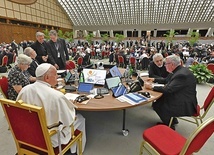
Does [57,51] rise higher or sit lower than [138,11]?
lower

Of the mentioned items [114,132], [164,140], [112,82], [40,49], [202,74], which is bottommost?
[114,132]

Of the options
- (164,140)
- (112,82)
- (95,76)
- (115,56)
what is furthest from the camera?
(115,56)

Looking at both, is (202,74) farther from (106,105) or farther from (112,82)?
(106,105)

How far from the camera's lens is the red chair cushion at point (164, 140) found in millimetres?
1423

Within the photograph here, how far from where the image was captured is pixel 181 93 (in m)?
2.17

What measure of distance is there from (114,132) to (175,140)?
1.11 m

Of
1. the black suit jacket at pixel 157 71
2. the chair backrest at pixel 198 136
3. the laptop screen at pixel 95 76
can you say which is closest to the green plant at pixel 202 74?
the black suit jacket at pixel 157 71

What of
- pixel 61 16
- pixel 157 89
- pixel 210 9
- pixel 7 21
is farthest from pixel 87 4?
pixel 157 89

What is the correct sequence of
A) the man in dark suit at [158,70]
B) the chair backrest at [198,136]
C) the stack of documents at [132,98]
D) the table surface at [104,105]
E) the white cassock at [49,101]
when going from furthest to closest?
the man in dark suit at [158,70]
the stack of documents at [132,98]
the table surface at [104,105]
the white cassock at [49,101]
the chair backrest at [198,136]

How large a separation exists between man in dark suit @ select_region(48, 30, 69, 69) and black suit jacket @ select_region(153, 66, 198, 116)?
103 inches

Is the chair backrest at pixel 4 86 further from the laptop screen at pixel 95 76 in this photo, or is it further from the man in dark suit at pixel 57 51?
the man in dark suit at pixel 57 51

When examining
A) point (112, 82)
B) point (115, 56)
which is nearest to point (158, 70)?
point (112, 82)

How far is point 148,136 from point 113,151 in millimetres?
677

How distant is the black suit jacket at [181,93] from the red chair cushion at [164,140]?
0.59 meters
